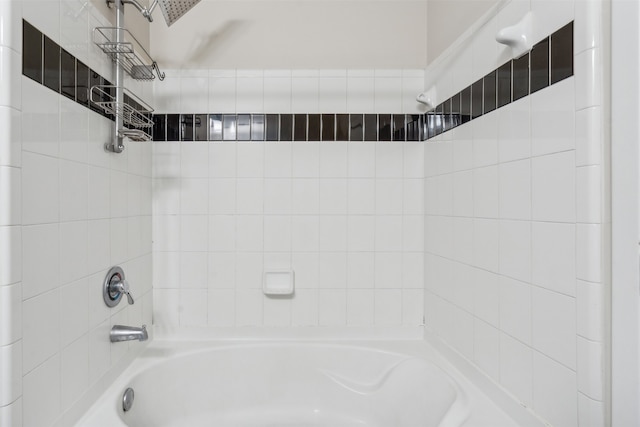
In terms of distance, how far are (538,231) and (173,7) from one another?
1.62m

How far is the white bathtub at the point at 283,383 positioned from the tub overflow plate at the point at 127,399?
2.3 inches

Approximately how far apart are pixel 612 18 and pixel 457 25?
0.85 m

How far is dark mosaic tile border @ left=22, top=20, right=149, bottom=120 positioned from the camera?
0.98 meters

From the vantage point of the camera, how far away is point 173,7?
1.55 m

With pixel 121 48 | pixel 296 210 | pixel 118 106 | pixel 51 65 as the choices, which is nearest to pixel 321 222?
pixel 296 210

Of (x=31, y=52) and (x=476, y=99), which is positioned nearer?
(x=31, y=52)

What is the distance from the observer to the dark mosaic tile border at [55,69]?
0.98 m

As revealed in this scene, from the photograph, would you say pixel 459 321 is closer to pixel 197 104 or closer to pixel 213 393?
pixel 213 393

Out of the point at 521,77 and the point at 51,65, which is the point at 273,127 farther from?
the point at 521,77

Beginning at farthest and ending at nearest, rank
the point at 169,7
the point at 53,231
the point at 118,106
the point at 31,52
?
the point at 169,7, the point at 118,106, the point at 53,231, the point at 31,52

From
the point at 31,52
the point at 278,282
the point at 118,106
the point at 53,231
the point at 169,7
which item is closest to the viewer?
the point at 31,52

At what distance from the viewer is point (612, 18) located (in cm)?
87

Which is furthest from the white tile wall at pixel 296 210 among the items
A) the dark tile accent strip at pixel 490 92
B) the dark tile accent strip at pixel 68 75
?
the dark tile accent strip at pixel 68 75

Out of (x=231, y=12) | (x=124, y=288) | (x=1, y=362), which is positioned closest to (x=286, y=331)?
(x=124, y=288)
